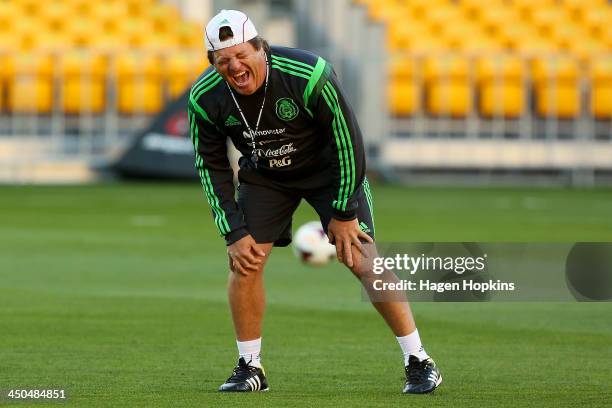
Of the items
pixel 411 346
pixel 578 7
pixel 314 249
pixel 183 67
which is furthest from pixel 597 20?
pixel 411 346

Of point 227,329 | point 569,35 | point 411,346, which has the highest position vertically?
point 569,35

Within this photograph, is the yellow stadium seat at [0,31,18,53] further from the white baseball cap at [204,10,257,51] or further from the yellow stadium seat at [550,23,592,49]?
the white baseball cap at [204,10,257,51]

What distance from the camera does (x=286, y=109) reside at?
6254 mm

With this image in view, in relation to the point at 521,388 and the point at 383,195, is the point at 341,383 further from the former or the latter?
the point at 383,195

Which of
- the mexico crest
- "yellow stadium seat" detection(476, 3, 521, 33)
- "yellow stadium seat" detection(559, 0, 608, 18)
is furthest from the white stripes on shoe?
"yellow stadium seat" detection(559, 0, 608, 18)

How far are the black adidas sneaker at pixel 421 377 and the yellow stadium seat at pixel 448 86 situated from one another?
17116 mm

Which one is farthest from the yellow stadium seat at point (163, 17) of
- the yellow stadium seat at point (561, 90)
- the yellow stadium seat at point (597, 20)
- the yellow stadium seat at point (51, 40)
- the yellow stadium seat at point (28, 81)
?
the yellow stadium seat at point (597, 20)

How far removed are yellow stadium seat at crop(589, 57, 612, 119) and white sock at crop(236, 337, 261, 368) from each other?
17.5 metres

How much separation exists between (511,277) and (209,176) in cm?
146

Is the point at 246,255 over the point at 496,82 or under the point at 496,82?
under

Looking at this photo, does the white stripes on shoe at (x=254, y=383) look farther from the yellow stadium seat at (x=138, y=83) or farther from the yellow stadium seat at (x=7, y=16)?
the yellow stadium seat at (x=7, y=16)

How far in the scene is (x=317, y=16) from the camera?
79.7ft

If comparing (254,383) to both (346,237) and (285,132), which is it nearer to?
(346,237)

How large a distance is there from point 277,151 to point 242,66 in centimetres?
58
